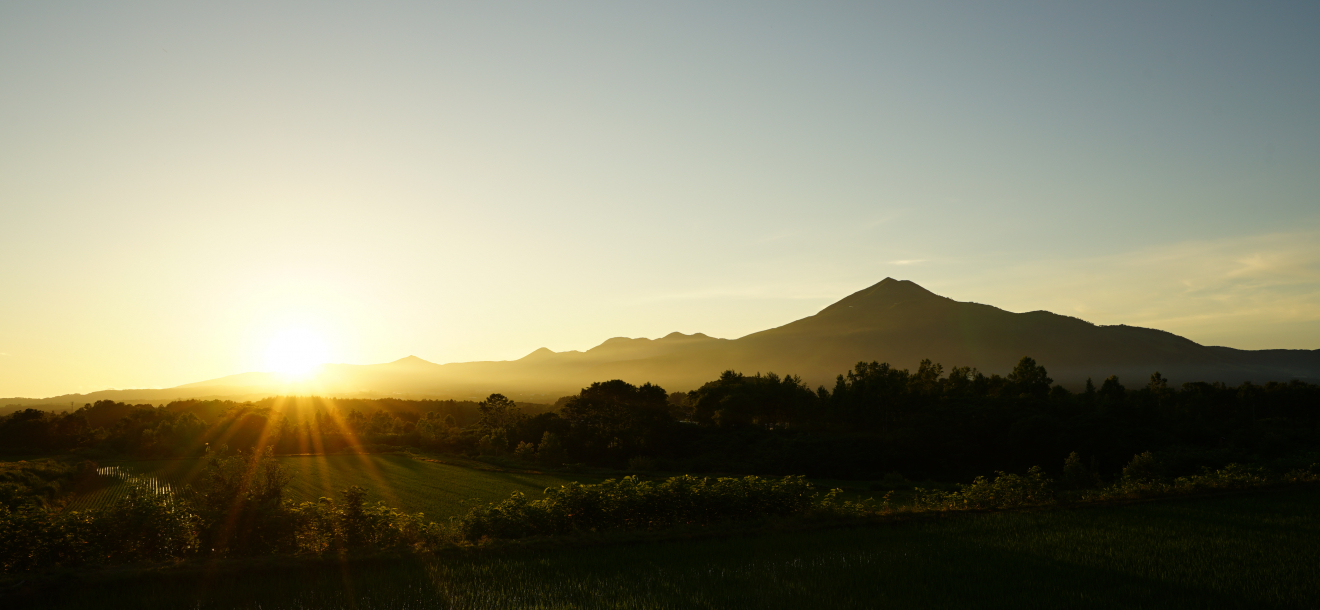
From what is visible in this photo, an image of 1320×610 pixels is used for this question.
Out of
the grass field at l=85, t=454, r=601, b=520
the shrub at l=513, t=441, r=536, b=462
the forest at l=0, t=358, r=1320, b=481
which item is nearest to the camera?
the grass field at l=85, t=454, r=601, b=520

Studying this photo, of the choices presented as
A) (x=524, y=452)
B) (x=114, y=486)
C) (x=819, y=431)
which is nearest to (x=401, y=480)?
(x=114, y=486)

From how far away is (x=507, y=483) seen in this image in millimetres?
50125

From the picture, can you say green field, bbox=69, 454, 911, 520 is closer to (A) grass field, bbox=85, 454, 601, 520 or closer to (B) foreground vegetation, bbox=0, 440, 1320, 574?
(A) grass field, bbox=85, 454, 601, 520

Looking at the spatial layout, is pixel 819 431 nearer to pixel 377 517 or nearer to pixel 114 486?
pixel 114 486

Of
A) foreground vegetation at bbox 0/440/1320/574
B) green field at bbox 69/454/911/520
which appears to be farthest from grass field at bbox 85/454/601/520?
foreground vegetation at bbox 0/440/1320/574

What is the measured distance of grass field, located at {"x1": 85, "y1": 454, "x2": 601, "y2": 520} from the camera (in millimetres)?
40500

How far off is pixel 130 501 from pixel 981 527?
17896 millimetres

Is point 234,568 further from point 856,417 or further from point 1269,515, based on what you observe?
point 856,417

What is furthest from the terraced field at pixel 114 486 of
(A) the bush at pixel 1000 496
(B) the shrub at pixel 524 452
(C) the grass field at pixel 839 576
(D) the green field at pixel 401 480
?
(A) the bush at pixel 1000 496

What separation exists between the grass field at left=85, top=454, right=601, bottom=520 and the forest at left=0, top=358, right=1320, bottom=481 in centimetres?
730

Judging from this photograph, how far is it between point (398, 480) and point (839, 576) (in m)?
44.8

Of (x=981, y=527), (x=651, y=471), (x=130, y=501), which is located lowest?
(x=651, y=471)

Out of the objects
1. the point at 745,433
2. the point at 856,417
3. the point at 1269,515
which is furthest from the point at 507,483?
the point at 856,417

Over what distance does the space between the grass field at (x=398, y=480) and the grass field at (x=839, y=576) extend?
2343cm
